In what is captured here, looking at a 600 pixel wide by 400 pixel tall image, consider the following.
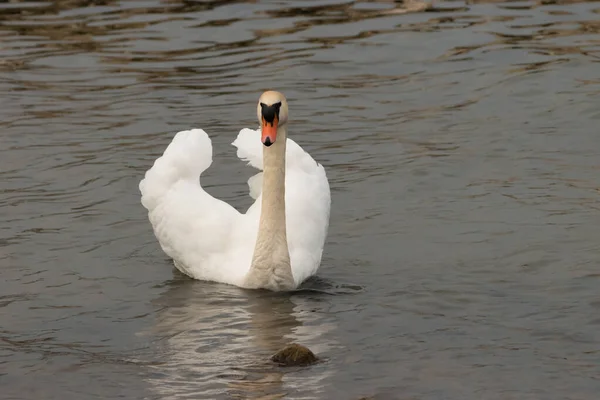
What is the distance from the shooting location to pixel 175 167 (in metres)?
11.4

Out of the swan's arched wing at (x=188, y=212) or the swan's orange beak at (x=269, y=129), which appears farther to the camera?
the swan's arched wing at (x=188, y=212)

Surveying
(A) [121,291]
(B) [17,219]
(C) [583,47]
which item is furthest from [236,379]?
(C) [583,47]

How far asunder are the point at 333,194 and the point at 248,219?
2.03 meters

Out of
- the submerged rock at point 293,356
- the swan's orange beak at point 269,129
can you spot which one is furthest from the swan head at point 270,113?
the submerged rock at point 293,356

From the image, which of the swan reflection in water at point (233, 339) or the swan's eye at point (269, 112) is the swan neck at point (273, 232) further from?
the swan's eye at point (269, 112)

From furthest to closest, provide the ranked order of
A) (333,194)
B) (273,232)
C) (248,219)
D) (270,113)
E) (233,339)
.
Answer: (333,194)
(248,219)
(273,232)
(270,113)
(233,339)

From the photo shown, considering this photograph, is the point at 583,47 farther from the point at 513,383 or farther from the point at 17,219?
the point at 513,383

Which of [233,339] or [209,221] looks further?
[209,221]

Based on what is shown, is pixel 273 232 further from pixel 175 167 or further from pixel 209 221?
pixel 175 167

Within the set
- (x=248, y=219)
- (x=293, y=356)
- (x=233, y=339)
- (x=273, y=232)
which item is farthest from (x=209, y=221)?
(x=293, y=356)

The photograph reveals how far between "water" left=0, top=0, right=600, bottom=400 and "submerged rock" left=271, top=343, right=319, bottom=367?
105 mm

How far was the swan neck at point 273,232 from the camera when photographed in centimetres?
1081

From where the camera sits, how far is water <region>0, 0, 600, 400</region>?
367 inches

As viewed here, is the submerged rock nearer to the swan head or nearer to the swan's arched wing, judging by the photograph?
the swan head
